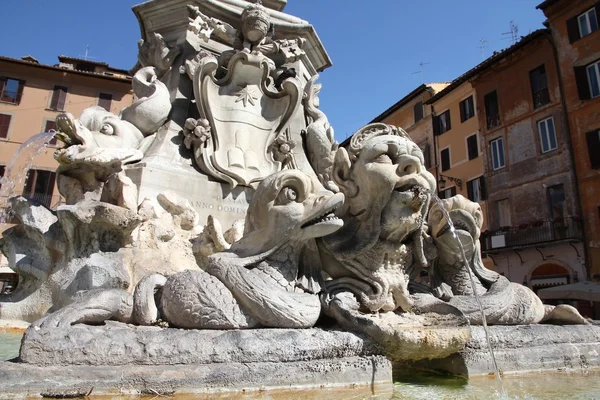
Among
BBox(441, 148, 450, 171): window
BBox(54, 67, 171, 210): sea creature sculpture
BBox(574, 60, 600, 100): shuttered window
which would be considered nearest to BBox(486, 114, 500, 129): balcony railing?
BBox(441, 148, 450, 171): window

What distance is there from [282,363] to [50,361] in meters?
1.02

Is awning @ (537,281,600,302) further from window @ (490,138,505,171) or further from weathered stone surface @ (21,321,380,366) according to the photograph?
weathered stone surface @ (21,321,380,366)

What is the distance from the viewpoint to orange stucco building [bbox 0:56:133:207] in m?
29.5

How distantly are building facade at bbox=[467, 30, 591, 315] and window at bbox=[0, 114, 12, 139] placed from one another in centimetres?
2884

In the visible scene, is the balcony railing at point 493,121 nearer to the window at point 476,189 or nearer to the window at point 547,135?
the window at point 547,135

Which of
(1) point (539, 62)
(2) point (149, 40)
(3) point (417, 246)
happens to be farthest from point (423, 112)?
(3) point (417, 246)

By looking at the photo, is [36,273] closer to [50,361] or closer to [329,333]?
[50,361]

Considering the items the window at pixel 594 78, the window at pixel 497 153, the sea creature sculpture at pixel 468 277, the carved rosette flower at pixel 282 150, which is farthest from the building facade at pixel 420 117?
the sea creature sculpture at pixel 468 277

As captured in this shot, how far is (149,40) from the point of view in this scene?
6.21 m

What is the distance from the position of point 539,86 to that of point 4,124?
103 feet

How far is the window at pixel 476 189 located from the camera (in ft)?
Result: 80.9

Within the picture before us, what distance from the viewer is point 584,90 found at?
2008 cm

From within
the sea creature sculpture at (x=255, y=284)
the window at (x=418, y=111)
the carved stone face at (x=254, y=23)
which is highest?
the window at (x=418, y=111)

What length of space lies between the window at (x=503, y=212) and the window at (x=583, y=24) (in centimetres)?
797
